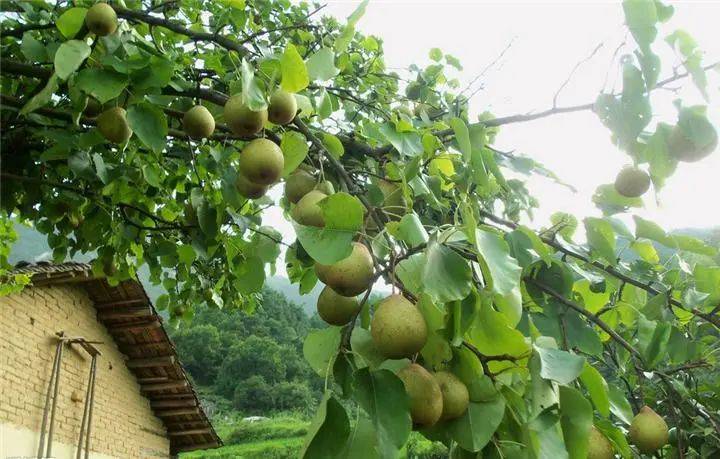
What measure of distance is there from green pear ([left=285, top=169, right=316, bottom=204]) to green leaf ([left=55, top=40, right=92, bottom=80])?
0.67 metres

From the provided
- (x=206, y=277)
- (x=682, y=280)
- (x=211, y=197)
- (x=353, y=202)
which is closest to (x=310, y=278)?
(x=353, y=202)

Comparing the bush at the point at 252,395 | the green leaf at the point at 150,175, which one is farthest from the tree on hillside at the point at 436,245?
the bush at the point at 252,395

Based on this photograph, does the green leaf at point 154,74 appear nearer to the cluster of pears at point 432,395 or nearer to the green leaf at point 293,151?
the green leaf at point 293,151

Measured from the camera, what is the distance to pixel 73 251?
4.30 m

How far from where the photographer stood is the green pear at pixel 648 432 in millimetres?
1618

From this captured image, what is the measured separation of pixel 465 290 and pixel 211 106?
170cm

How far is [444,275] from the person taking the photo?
113cm

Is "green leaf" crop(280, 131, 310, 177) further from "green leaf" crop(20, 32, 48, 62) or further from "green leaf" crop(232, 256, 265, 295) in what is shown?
"green leaf" crop(20, 32, 48, 62)

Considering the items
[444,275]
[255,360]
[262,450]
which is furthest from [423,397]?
[255,360]

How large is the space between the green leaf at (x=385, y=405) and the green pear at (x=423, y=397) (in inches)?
1.1

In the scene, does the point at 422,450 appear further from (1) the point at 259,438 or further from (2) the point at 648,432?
(2) the point at 648,432

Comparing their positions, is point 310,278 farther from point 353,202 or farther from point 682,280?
point 682,280

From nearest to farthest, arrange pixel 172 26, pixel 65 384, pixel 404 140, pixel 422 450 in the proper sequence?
pixel 404 140 < pixel 172 26 < pixel 65 384 < pixel 422 450

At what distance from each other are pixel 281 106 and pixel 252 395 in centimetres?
3580
